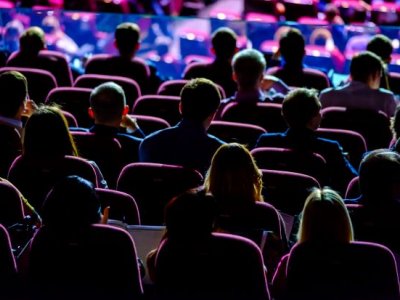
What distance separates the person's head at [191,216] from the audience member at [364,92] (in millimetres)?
3192

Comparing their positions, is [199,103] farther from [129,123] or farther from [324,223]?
[324,223]

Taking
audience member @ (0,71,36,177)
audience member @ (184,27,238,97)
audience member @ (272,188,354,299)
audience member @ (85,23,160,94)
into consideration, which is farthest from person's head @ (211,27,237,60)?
audience member @ (272,188,354,299)

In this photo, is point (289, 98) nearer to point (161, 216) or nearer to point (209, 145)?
point (209, 145)

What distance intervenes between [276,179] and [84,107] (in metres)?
2.35

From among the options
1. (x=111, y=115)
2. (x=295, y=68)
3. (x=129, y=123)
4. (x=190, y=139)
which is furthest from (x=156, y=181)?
(x=295, y=68)

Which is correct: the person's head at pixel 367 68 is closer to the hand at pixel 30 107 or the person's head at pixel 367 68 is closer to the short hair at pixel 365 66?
the short hair at pixel 365 66

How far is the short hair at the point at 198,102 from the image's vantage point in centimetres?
517

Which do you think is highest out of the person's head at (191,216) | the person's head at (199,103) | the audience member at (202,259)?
the person's head at (199,103)

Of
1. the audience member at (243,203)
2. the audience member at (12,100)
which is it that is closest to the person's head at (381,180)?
the audience member at (243,203)

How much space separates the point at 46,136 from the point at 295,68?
10.6 ft

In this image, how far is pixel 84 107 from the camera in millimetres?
6508

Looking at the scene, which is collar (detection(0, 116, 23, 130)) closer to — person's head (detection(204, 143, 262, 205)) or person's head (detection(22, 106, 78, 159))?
person's head (detection(22, 106, 78, 159))

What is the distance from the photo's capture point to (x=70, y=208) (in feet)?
12.0

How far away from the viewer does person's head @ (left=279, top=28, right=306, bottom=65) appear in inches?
285
